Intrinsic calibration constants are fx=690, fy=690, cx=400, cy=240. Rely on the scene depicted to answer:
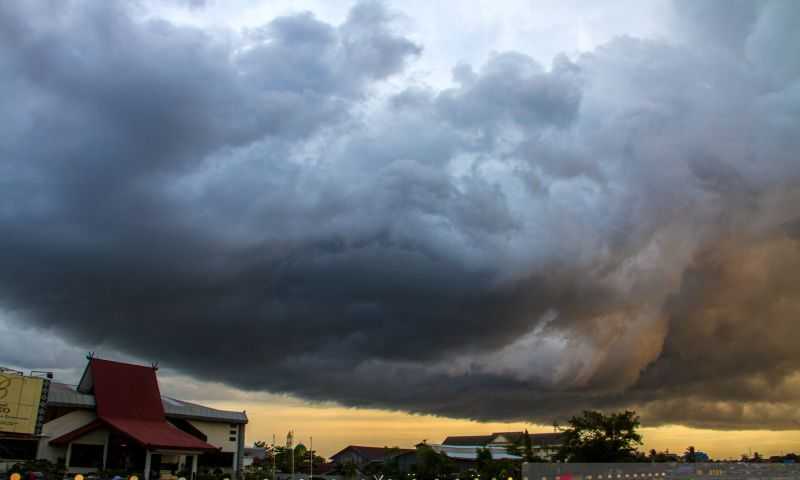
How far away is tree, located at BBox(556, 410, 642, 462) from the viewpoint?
297 ft

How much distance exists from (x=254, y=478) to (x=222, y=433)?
9.03 meters

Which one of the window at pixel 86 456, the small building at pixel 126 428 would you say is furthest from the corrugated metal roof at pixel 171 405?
the window at pixel 86 456

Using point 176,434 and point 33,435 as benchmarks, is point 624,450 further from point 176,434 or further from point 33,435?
point 33,435

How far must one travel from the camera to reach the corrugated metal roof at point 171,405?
205 feet

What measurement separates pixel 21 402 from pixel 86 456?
1193 cm

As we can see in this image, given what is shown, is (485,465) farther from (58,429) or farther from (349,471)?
(58,429)

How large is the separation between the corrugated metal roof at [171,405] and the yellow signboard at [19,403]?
8222 mm

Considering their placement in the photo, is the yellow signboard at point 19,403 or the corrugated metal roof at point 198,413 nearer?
the yellow signboard at point 19,403

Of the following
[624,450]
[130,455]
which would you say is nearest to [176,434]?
[130,455]

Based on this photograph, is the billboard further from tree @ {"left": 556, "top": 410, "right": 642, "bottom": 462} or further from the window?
tree @ {"left": 556, "top": 410, "right": 642, "bottom": 462}

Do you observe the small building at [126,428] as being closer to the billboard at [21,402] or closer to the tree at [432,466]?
the billboard at [21,402]

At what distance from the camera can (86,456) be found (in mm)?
62031

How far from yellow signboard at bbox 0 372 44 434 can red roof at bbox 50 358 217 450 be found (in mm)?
8257

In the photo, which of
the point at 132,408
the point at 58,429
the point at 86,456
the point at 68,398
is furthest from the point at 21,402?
the point at 132,408
